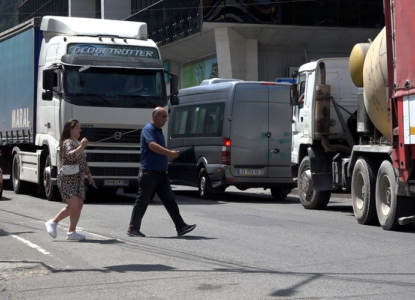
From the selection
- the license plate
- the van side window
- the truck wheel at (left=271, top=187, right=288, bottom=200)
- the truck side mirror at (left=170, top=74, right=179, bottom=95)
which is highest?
the truck side mirror at (left=170, top=74, right=179, bottom=95)

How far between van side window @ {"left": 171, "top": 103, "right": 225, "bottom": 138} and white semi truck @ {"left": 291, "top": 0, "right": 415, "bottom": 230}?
8.79 ft

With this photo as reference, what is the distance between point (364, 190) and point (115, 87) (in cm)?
675

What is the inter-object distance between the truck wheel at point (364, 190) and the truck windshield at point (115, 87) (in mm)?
5664

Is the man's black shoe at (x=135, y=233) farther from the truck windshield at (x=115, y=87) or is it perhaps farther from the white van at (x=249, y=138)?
the white van at (x=249, y=138)

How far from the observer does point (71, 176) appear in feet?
37.6

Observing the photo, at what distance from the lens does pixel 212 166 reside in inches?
792

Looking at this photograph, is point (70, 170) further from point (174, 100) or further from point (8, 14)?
point (8, 14)

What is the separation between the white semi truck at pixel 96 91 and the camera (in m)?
18.1

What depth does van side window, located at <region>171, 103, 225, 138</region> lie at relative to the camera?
805 inches

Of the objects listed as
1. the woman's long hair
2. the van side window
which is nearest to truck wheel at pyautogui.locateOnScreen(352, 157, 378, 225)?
the woman's long hair

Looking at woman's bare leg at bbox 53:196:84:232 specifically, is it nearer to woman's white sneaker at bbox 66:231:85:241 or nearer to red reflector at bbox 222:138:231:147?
woman's white sneaker at bbox 66:231:85:241

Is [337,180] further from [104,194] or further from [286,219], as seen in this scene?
[104,194]

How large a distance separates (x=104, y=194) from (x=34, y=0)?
50.3 meters

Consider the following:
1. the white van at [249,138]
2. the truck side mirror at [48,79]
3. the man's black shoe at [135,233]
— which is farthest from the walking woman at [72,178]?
the white van at [249,138]
